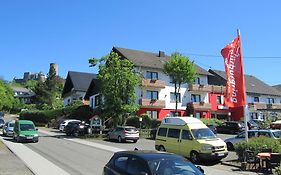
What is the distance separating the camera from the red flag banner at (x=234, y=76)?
2155 cm

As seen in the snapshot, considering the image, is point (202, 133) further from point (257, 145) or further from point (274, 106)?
point (274, 106)

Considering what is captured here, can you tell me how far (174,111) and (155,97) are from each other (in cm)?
397

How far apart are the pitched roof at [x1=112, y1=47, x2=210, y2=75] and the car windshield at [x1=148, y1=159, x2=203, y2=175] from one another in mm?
45652

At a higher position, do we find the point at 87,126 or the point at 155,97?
the point at 155,97

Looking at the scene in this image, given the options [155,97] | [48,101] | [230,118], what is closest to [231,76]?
[155,97]

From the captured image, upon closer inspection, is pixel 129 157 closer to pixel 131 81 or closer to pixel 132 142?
pixel 132 142

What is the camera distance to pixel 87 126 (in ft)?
141

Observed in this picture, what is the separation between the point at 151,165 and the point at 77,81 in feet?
234

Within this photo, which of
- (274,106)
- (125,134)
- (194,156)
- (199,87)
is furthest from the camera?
(274,106)

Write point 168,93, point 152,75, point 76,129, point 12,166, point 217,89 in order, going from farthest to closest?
1. point 217,89
2. point 168,93
3. point 152,75
4. point 76,129
5. point 12,166

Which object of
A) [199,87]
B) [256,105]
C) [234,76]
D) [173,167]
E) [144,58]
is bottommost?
[173,167]

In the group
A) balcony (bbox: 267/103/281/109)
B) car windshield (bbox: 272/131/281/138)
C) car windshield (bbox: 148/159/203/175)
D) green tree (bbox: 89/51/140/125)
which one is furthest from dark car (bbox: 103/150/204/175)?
balcony (bbox: 267/103/281/109)

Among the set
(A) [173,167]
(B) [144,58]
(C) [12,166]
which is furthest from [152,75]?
(A) [173,167]

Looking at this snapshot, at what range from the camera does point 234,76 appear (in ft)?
71.4
